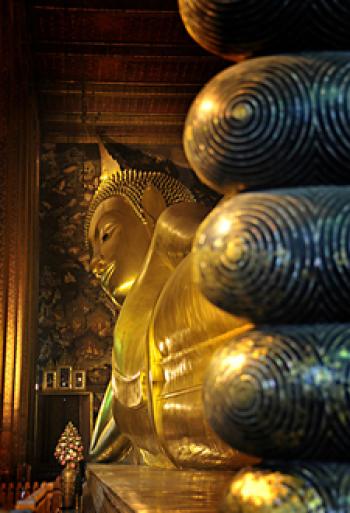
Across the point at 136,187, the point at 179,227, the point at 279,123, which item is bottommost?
the point at 279,123

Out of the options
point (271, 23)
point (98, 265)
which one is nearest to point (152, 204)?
point (98, 265)

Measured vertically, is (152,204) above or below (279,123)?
above

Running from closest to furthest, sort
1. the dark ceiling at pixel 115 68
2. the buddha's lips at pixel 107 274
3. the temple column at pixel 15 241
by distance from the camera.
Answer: the buddha's lips at pixel 107 274, the temple column at pixel 15 241, the dark ceiling at pixel 115 68

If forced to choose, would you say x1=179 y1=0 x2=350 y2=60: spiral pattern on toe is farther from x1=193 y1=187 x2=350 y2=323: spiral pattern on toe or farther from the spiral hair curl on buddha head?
the spiral hair curl on buddha head

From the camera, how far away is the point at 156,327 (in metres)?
2.04

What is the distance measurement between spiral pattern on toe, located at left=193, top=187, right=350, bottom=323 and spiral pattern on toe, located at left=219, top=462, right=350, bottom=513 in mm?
139

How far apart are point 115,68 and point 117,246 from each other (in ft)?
22.2

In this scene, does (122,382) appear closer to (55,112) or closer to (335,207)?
(335,207)

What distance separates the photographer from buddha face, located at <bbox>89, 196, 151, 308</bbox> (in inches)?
138

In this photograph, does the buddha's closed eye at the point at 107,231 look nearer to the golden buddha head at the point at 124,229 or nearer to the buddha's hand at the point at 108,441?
the golden buddha head at the point at 124,229

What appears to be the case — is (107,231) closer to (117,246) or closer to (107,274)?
(117,246)

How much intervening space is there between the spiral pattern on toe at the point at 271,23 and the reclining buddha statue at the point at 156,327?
11.6 inches

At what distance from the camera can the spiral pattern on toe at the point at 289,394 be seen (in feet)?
2.25

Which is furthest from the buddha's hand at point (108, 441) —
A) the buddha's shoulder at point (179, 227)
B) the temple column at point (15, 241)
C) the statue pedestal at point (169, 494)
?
the temple column at point (15, 241)
